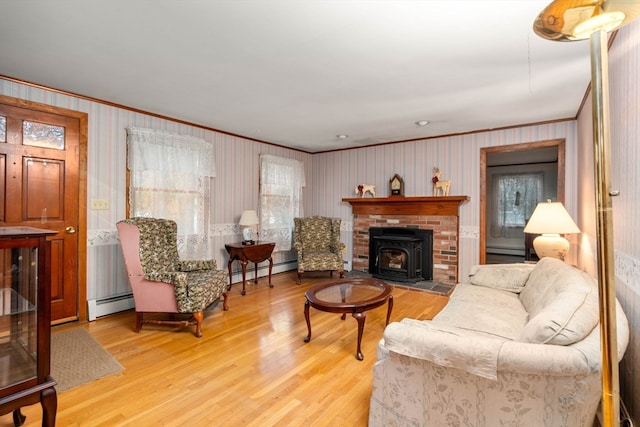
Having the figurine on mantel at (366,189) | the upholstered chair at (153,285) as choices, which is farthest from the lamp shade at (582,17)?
the figurine on mantel at (366,189)

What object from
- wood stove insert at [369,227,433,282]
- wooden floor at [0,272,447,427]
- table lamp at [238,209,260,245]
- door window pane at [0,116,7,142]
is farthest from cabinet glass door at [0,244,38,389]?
wood stove insert at [369,227,433,282]

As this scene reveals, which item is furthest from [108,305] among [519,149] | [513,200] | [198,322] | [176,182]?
[513,200]

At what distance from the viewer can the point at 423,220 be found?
458 centimetres

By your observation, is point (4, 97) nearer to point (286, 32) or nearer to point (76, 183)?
point (76, 183)

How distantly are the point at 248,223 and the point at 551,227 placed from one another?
10.9 ft

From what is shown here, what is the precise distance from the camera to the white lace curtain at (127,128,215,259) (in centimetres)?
337

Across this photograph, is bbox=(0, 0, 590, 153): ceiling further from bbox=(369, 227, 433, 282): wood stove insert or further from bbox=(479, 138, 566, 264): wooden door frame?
bbox=(369, 227, 433, 282): wood stove insert

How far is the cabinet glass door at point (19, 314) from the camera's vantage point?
137cm

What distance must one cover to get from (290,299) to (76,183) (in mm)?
2512

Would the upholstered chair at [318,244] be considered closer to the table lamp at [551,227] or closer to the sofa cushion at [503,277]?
the sofa cushion at [503,277]

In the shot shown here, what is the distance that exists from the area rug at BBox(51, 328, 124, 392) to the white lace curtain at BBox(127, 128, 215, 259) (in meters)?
→ 1.29

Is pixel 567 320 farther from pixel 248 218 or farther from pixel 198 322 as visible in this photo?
pixel 248 218

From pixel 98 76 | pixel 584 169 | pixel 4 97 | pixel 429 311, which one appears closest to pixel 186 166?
pixel 98 76

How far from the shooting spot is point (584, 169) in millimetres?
3021
